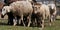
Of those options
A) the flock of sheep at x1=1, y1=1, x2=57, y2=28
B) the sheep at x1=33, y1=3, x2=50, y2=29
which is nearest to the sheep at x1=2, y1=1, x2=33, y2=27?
the flock of sheep at x1=1, y1=1, x2=57, y2=28

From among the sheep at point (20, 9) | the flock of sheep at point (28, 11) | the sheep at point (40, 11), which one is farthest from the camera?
the sheep at point (20, 9)

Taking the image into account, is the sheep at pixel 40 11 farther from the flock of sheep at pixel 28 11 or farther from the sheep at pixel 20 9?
the sheep at pixel 20 9

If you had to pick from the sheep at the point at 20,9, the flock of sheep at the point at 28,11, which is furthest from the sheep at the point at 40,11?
the sheep at the point at 20,9

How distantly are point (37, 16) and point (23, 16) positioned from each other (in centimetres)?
142

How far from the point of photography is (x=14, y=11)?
1714 cm

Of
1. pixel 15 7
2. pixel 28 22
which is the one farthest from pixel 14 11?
pixel 28 22

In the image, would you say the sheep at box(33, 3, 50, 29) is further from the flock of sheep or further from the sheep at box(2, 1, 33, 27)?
the sheep at box(2, 1, 33, 27)

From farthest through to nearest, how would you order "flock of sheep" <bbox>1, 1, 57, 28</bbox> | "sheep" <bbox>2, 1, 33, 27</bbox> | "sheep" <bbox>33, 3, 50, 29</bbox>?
"sheep" <bbox>2, 1, 33, 27</bbox> → "flock of sheep" <bbox>1, 1, 57, 28</bbox> → "sheep" <bbox>33, 3, 50, 29</bbox>

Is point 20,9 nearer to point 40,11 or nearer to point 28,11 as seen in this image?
point 28,11

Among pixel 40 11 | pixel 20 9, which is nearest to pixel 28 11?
pixel 20 9

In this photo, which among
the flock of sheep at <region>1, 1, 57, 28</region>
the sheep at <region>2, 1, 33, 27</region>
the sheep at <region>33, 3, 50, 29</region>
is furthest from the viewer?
the sheep at <region>2, 1, 33, 27</region>

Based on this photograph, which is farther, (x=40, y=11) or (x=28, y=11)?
(x=28, y=11)

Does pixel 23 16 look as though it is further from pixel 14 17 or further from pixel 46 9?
pixel 46 9

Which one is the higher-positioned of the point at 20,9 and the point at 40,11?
the point at 20,9
